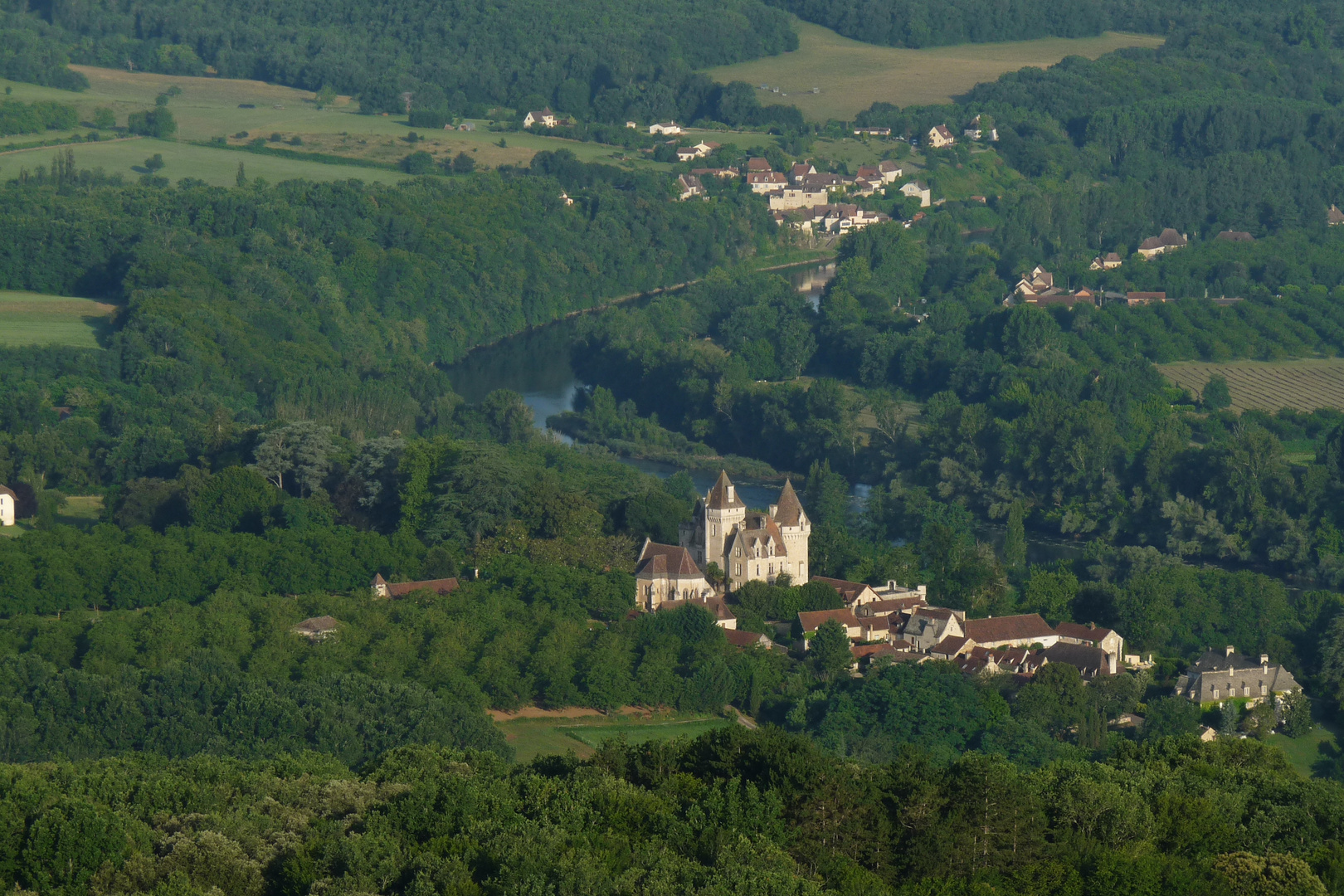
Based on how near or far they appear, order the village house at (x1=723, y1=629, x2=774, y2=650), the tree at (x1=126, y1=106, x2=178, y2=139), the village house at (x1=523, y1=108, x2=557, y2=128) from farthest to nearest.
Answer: the village house at (x1=523, y1=108, x2=557, y2=128) < the tree at (x1=126, y1=106, x2=178, y2=139) < the village house at (x1=723, y1=629, x2=774, y2=650)

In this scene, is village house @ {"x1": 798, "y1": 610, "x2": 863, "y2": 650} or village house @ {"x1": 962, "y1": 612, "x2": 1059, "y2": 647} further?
village house @ {"x1": 962, "y1": 612, "x2": 1059, "y2": 647}

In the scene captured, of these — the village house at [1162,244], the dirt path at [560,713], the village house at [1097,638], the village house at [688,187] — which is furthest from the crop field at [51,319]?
the village house at [1162,244]

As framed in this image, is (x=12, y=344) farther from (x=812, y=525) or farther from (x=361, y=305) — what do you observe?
(x=812, y=525)

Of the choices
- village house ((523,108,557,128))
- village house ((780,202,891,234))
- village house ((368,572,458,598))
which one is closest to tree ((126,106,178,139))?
village house ((523,108,557,128))

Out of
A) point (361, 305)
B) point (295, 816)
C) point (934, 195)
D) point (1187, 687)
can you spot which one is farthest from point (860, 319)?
point (295, 816)

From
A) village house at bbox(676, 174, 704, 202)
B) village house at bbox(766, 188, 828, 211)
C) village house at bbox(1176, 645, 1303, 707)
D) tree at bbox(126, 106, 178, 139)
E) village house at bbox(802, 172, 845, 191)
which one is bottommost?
village house at bbox(766, 188, 828, 211)

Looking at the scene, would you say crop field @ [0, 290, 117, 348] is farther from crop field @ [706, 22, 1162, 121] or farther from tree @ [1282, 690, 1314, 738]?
crop field @ [706, 22, 1162, 121]
